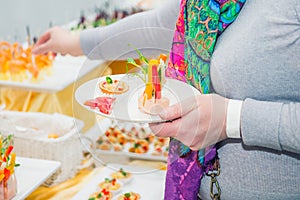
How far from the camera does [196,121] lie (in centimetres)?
80

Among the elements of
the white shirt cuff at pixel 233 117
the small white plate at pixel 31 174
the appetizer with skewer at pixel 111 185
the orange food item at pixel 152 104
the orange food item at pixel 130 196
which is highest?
the orange food item at pixel 152 104

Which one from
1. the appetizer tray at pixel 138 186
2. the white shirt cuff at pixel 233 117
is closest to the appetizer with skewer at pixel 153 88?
the white shirt cuff at pixel 233 117

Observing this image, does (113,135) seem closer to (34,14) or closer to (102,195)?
(102,195)

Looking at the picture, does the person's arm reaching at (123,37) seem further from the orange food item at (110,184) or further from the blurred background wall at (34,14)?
the blurred background wall at (34,14)

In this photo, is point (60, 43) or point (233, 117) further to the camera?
point (60, 43)

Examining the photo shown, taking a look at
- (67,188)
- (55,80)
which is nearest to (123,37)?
(67,188)

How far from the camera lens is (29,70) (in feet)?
6.30

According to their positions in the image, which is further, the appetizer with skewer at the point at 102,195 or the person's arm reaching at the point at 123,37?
the appetizer with skewer at the point at 102,195

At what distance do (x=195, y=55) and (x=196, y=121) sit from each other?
0.12 meters

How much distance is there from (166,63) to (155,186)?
2.13 ft

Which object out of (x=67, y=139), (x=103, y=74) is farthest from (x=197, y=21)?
(x=67, y=139)

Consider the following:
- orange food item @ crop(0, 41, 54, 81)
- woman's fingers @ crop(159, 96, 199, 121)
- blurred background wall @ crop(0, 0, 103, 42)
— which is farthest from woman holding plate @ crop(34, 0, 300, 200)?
blurred background wall @ crop(0, 0, 103, 42)

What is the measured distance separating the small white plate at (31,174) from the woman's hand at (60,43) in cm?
28

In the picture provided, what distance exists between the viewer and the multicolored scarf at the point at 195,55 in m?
0.84
